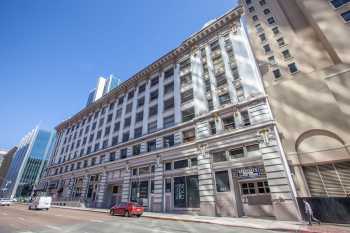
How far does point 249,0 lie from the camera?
3850cm

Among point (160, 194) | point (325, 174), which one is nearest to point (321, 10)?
point (325, 174)

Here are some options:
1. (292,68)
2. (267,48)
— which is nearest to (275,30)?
(267,48)

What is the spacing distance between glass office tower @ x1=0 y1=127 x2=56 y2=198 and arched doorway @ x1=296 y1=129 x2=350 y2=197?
401 feet

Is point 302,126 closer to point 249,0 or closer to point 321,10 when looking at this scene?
point 321,10

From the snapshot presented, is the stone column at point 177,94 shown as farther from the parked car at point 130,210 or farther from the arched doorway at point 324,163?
the arched doorway at point 324,163

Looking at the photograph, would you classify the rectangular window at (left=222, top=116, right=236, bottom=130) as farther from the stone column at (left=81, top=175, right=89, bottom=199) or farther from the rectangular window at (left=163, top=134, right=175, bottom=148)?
the stone column at (left=81, top=175, right=89, bottom=199)

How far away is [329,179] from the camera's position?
687 inches

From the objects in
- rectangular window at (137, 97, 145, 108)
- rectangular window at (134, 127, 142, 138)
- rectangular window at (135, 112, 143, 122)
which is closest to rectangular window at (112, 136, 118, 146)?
rectangular window at (134, 127, 142, 138)

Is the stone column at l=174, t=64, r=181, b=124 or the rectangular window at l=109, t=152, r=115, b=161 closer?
the stone column at l=174, t=64, r=181, b=124

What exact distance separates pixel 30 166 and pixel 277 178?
13277cm

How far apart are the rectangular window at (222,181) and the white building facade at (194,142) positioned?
0.33ft

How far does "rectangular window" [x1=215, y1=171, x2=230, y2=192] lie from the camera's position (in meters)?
18.4

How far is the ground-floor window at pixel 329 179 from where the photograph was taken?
54.5 ft

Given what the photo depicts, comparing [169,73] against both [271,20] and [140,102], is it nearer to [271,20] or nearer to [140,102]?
[140,102]
